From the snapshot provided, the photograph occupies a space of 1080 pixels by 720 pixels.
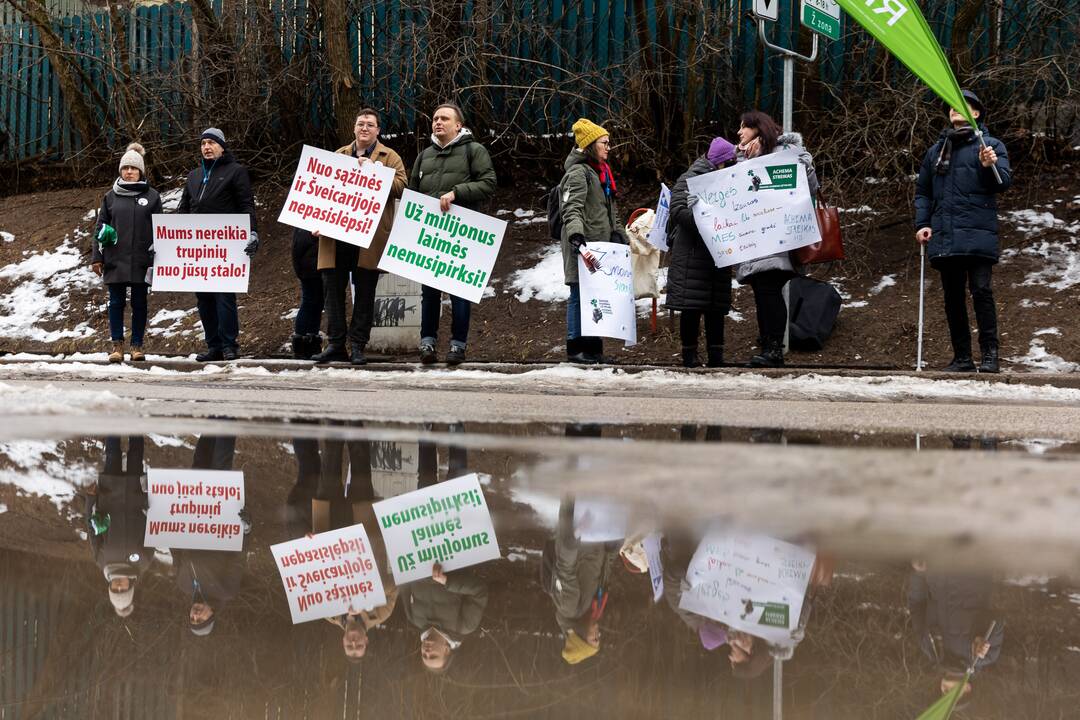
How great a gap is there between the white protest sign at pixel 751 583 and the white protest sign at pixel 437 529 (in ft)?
1.62

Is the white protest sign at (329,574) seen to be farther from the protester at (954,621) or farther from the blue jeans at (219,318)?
the blue jeans at (219,318)

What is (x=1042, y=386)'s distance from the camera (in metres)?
8.06

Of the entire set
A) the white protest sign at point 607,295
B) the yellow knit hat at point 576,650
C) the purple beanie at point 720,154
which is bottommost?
the yellow knit hat at point 576,650

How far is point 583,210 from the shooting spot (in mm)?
9812

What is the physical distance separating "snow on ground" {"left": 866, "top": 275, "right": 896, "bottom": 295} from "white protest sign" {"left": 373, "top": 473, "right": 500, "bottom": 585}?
29.6 ft

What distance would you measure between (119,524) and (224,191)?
28.3 ft

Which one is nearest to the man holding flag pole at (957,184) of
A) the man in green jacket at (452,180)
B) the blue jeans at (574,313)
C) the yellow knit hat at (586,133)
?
the yellow knit hat at (586,133)

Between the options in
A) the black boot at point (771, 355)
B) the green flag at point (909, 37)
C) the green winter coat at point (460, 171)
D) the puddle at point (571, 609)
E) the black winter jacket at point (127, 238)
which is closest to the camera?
the puddle at point (571, 609)

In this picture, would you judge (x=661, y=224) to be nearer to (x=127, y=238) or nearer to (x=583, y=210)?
(x=583, y=210)

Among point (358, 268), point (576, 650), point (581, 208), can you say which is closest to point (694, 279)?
point (581, 208)

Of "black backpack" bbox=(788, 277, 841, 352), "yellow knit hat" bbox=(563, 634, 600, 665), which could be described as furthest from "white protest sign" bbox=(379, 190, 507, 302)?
"yellow knit hat" bbox=(563, 634, 600, 665)

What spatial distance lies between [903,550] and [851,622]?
0.62 metres

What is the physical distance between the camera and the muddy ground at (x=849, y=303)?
36.2 feet

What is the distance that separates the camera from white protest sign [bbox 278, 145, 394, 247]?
10.2 m
